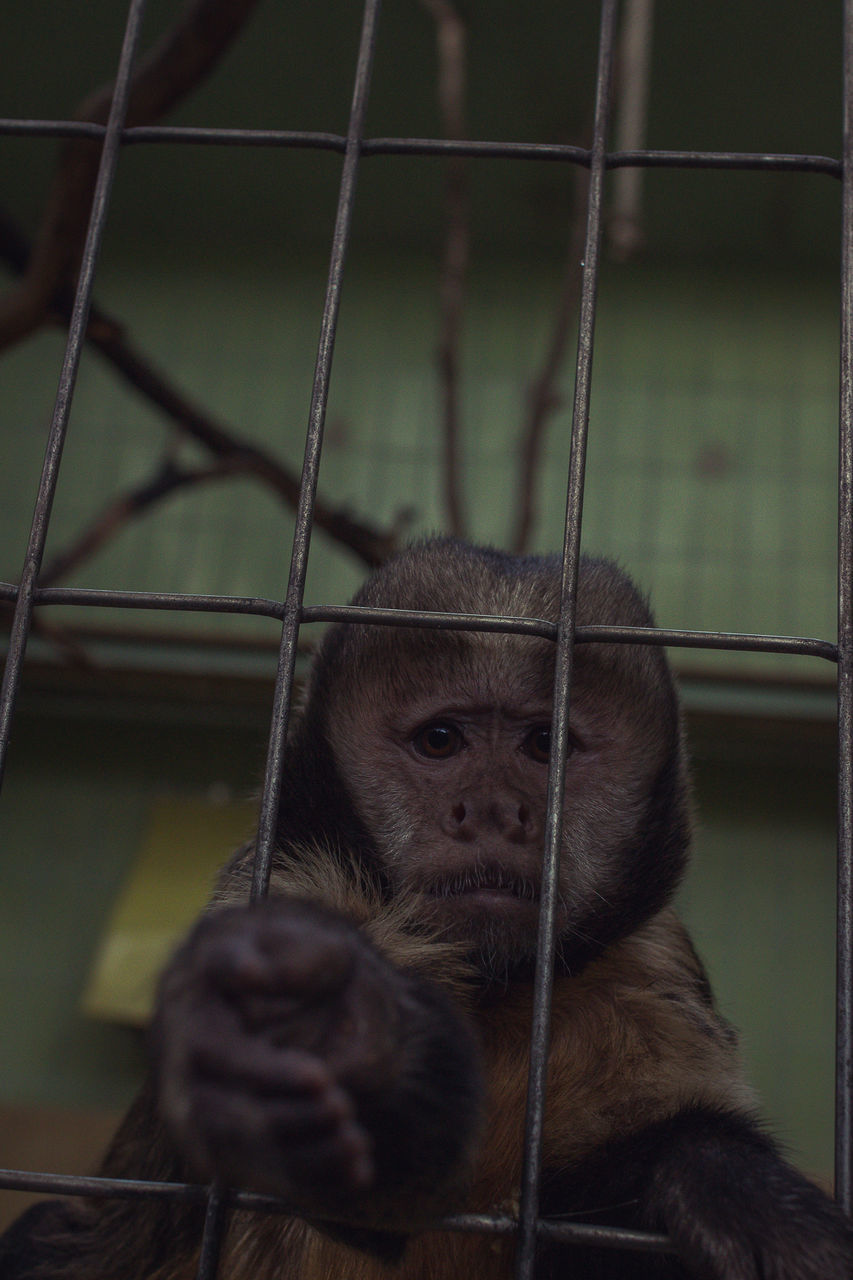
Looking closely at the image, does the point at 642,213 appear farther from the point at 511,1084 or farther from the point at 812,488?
the point at 511,1084

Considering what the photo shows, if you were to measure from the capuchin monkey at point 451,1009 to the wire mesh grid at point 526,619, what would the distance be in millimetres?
104

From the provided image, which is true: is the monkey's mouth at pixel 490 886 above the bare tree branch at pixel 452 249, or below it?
below

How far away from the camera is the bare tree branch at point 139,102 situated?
2645mm

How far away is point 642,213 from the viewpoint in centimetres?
542

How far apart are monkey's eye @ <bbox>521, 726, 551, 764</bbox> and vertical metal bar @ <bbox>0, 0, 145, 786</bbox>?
2.93 ft

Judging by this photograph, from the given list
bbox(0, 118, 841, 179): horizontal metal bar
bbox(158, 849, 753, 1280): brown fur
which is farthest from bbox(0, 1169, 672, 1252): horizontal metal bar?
bbox(0, 118, 841, 179): horizontal metal bar

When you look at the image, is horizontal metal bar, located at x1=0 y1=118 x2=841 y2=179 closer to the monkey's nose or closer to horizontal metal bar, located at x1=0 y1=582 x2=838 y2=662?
horizontal metal bar, located at x1=0 y1=582 x2=838 y2=662

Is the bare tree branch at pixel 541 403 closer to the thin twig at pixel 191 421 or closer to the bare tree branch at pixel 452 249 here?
the bare tree branch at pixel 452 249

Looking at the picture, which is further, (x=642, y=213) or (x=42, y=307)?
(x=642, y=213)

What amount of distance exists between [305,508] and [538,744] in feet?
2.36

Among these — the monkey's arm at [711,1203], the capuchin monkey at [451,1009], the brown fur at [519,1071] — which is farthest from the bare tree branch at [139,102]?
the monkey's arm at [711,1203]

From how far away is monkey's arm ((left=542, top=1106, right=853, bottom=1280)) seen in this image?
1390 millimetres

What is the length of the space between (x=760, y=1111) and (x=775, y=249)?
453 cm

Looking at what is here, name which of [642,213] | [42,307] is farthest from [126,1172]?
[642,213]
